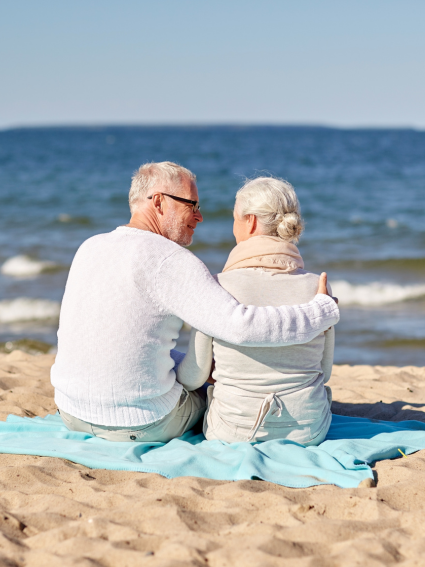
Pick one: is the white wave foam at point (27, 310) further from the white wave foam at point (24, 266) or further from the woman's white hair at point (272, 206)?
the woman's white hair at point (272, 206)

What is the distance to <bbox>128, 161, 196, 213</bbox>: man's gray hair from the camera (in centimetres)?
318

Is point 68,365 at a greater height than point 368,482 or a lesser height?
greater

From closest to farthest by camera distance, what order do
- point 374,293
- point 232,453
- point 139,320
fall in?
point 139,320 → point 232,453 → point 374,293

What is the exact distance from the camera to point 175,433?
337 cm

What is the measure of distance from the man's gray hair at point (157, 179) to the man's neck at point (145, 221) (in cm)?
6

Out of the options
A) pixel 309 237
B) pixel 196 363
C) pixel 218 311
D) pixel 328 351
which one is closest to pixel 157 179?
pixel 218 311

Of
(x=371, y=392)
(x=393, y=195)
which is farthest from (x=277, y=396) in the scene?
(x=393, y=195)

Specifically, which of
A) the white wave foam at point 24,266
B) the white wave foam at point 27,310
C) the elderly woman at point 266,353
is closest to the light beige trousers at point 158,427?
the elderly woman at point 266,353

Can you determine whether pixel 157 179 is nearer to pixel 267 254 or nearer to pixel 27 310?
pixel 267 254

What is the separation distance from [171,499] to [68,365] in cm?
89

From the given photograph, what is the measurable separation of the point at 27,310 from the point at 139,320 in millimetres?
6600

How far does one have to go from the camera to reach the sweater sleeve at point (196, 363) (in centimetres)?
310

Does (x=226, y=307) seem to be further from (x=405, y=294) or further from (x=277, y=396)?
(x=405, y=294)

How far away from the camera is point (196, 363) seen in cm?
316
